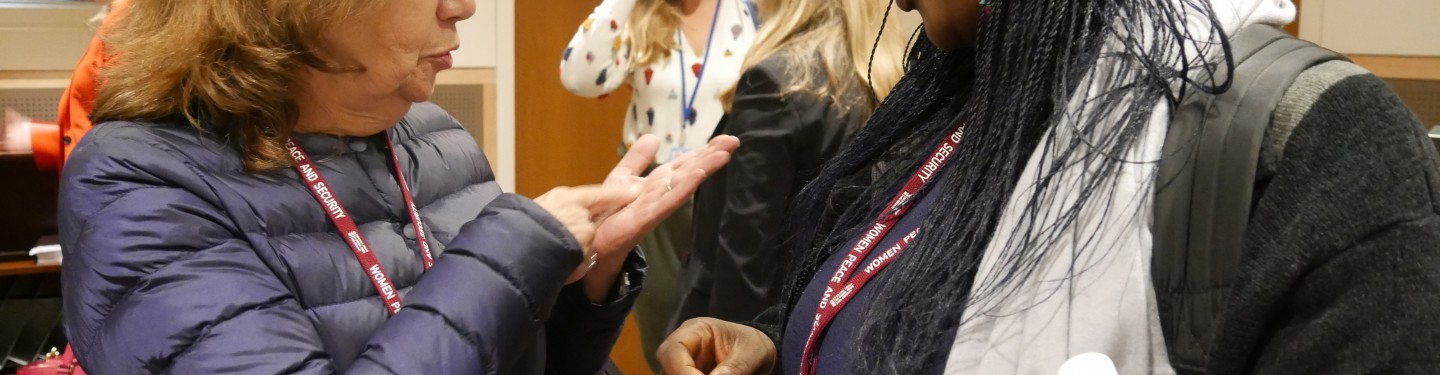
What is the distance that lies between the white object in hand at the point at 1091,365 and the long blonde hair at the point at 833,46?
1.71 metres

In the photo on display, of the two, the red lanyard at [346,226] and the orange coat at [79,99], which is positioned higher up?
the red lanyard at [346,226]

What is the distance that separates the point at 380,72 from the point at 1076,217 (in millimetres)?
796

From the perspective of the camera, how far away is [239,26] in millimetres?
1279

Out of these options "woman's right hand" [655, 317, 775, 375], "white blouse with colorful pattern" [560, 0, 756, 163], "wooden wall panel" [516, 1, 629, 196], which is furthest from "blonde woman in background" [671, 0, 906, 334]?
"wooden wall panel" [516, 1, 629, 196]

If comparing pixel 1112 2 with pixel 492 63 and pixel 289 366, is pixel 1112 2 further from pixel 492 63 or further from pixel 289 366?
pixel 492 63

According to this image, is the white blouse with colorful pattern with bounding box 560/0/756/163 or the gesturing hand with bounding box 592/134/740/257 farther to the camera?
the white blouse with colorful pattern with bounding box 560/0/756/163

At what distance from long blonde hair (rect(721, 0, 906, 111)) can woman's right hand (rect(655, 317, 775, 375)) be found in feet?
3.72

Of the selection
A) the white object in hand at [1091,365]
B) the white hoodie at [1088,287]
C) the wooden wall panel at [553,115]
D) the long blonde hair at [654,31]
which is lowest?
the wooden wall panel at [553,115]

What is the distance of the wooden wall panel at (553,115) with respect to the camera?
4609mm

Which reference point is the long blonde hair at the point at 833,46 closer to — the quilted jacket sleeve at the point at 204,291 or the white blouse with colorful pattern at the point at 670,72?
the white blouse with colorful pattern at the point at 670,72

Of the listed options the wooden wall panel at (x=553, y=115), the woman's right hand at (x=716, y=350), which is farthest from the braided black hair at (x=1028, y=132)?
the wooden wall panel at (x=553, y=115)

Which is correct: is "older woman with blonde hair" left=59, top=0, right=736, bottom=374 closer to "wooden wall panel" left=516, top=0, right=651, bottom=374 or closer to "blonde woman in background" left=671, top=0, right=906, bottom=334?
"blonde woman in background" left=671, top=0, right=906, bottom=334

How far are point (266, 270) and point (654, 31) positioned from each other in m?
1.97

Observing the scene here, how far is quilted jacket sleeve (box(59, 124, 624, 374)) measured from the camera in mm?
1131
